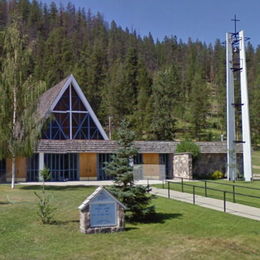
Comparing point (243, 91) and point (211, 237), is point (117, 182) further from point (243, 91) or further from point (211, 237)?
point (243, 91)

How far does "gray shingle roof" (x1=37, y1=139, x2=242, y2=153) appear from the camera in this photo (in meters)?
29.2

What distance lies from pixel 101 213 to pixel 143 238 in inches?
54.8

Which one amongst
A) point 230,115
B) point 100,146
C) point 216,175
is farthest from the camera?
point 230,115

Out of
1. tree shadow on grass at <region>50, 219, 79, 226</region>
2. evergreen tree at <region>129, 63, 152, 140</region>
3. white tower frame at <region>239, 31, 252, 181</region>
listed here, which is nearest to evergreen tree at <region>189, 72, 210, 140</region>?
evergreen tree at <region>129, 63, 152, 140</region>

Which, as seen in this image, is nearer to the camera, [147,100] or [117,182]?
[117,182]

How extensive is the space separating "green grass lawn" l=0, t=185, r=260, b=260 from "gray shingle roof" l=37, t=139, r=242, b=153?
50.5 feet

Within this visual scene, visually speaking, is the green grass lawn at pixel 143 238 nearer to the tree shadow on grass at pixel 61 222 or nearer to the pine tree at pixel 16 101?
the tree shadow on grass at pixel 61 222

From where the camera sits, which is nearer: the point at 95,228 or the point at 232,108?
the point at 95,228

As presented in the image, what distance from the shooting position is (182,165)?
31078 mm

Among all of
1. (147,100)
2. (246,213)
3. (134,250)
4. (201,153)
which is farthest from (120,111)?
(134,250)

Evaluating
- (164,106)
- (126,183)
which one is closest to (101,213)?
(126,183)

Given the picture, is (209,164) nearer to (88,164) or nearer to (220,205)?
(88,164)

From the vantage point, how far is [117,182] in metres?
12.2

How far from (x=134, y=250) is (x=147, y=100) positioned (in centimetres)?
5460
